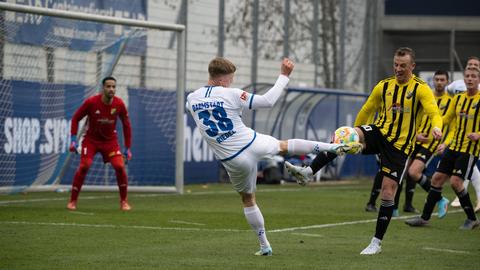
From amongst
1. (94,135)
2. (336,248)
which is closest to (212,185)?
(94,135)

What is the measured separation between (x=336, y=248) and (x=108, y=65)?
997cm

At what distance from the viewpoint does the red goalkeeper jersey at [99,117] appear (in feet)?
50.3

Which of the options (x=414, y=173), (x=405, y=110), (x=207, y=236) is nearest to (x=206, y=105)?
(x=405, y=110)

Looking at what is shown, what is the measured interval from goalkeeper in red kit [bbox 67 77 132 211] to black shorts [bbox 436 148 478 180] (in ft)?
15.9

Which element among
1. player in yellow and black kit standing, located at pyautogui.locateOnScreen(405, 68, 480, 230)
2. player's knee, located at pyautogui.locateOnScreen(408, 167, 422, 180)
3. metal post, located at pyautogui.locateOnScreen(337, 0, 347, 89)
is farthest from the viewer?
metal post, located at pyautogui.locateOnScreen(337, 0, 347, 89)

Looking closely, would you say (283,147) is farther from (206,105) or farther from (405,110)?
(405,110)

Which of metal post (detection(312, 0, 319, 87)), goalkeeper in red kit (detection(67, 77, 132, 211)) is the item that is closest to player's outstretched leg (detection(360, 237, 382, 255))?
goalkeeper in red kit (detection(67, 77, 132, 211))

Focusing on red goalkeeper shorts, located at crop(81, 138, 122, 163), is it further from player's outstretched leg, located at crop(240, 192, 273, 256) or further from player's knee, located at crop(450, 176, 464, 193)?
player's outstretched leg, located at crop(240, 192, 273, 256)

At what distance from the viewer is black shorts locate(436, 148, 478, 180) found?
514 inches

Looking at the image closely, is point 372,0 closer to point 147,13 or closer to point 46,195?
point 147,13

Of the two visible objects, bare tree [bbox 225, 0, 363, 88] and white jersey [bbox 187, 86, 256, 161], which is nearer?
white jersey [bbox 187, 86, 256, 161]

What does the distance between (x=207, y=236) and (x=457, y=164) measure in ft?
12.0

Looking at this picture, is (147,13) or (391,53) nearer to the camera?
(147,13)

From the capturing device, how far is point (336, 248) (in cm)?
1048
